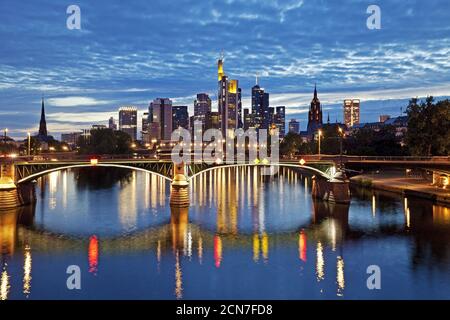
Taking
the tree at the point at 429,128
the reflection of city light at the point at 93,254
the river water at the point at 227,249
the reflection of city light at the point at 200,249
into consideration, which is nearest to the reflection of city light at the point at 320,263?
the river water at the point at 227,249

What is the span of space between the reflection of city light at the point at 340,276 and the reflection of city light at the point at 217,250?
33.5 ft

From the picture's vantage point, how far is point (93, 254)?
42562mm

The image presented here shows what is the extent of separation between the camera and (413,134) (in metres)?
89.4

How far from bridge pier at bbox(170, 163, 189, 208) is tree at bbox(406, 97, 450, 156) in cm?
4798

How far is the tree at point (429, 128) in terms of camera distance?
273ft

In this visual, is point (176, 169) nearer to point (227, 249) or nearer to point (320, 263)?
point (227, 249)

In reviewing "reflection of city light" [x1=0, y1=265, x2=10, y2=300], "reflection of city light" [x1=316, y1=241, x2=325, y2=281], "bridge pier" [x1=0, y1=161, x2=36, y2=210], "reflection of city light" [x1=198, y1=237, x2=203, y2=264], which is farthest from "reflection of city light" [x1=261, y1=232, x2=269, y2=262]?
"bridge pier" [x1=0, y1=161, x2=36, y2=210]

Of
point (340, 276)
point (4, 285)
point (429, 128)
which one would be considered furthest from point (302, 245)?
point (429, 128)

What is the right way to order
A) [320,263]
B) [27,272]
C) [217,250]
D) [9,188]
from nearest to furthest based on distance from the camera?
[27,272], [320,263], [217,250], [9,188]

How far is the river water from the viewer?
3309 cm

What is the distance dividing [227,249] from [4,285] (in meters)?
20.2

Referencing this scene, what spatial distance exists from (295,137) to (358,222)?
13570cm

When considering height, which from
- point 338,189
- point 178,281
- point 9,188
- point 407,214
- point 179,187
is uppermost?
point 9,188

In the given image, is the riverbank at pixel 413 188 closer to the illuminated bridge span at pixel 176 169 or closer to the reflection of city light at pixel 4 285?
the illuminated bridge span at pixel 176 169
